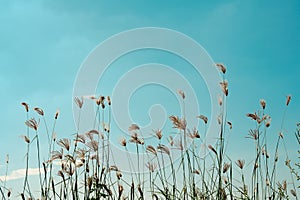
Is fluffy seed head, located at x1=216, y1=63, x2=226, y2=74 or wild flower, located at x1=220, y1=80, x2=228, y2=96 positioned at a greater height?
fluffy seed head, located at x1=216, y1=63, x2=226, y2=74

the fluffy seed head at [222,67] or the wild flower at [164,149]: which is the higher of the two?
the fluffy seed head at [222,67]

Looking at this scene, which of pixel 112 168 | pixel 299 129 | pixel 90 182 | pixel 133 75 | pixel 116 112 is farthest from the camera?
pixel 133 75

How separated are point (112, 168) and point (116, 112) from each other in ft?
6.83

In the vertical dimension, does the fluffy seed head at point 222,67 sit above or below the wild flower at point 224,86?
above

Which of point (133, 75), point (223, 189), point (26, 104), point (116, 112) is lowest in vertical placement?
point (223, 189)

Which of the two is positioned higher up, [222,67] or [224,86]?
[222,67]

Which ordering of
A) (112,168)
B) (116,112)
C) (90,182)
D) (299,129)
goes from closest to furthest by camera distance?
(90,182) → (112,168) → (299,129) → (116,112)

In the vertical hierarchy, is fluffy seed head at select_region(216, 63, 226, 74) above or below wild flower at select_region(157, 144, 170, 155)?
above

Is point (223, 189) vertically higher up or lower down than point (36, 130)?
lower down

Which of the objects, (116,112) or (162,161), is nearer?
(162,161)

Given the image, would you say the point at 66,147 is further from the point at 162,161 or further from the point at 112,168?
the point at 162,161

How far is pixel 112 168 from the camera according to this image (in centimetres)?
385

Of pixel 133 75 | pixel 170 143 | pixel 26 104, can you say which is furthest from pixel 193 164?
pixel 133 75

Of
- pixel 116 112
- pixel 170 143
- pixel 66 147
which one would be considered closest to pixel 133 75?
pixel 116 112
